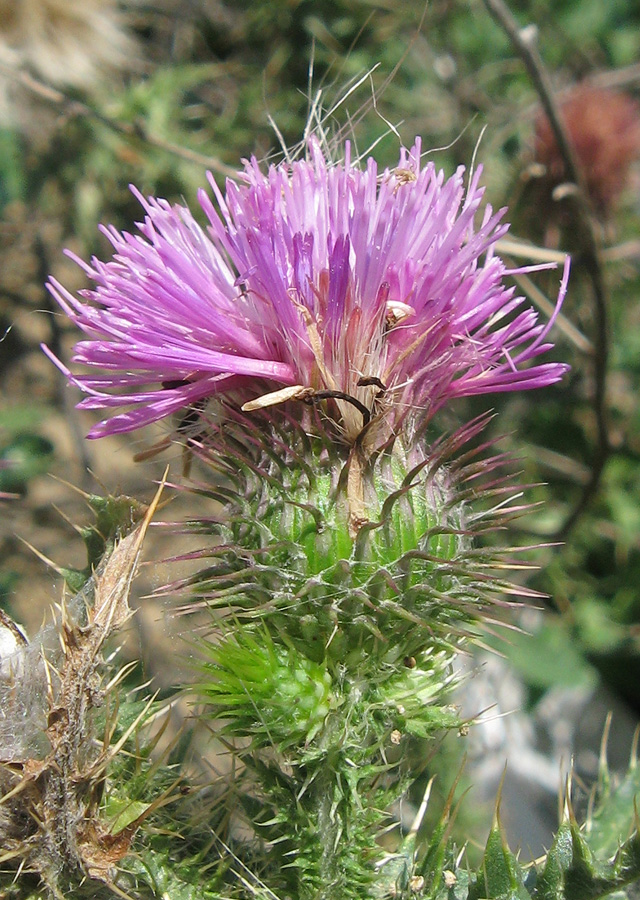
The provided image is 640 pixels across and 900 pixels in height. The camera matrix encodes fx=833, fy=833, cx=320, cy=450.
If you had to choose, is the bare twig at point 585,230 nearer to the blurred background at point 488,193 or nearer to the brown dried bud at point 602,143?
the blurred background at point 488,193

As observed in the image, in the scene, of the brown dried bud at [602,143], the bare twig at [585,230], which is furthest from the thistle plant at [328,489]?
the brown dried bud at [602,143]

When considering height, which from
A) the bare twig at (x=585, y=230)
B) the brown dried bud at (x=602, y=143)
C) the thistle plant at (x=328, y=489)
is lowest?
the thistle plant at (x=328, y=489)

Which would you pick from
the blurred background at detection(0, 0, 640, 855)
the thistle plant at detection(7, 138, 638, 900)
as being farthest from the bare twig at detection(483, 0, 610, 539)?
the thistle plant at detection(7, 138, 638, 900)

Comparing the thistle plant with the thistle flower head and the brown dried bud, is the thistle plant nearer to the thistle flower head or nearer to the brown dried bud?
the thistle flower head

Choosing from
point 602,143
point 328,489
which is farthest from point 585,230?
point 328,489

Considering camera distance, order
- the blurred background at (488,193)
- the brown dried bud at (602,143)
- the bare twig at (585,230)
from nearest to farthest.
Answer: the bare twig at (585,230), the blurred background at (488,193), the brown dried bud at (602,143)
